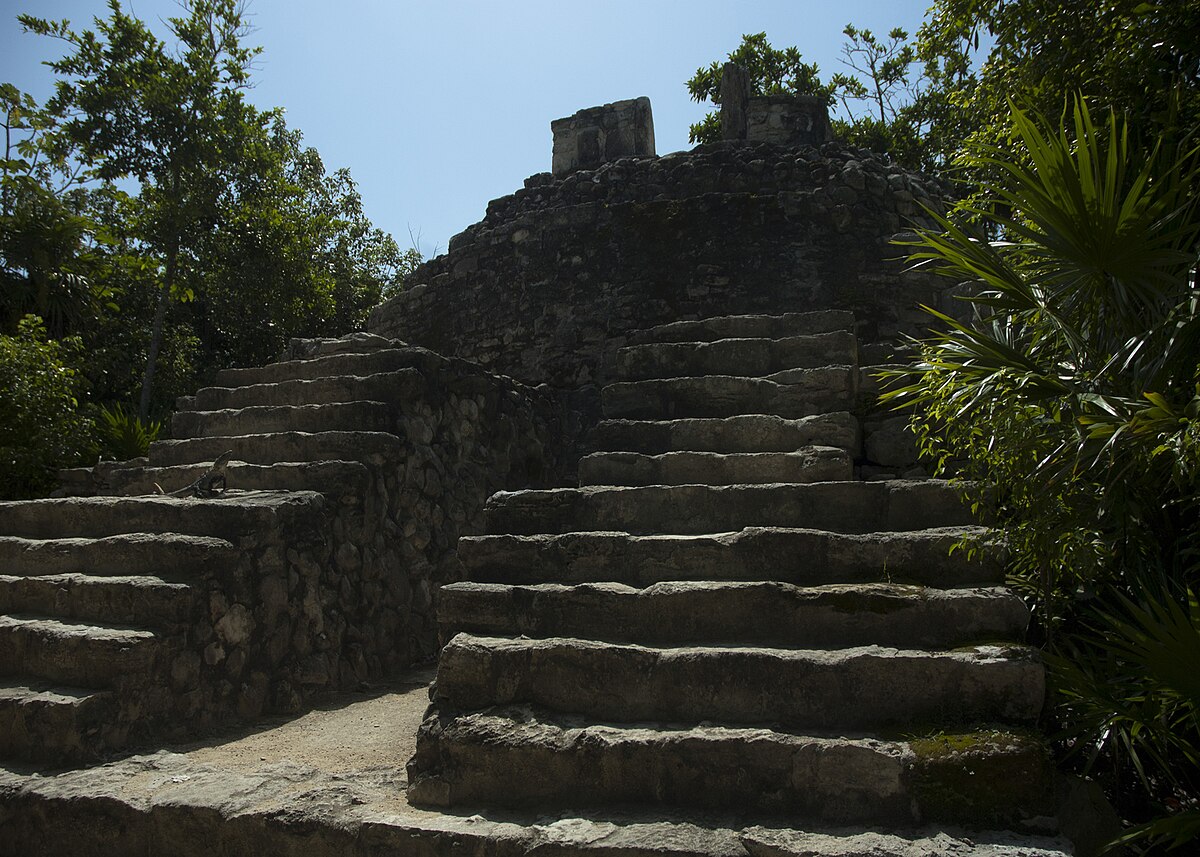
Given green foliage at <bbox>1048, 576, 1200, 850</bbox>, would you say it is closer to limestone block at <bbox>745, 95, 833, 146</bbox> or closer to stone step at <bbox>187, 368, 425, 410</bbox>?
stone step at <bbox>187, 368, 425, 410</bbox>

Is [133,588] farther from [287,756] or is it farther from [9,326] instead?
[9,326]

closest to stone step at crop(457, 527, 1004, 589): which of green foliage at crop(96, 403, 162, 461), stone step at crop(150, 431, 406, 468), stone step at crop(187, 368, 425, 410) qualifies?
stone step at crop(150, 431, 406, 468)

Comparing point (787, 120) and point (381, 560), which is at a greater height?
point (787, 120)

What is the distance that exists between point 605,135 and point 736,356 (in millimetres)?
5278

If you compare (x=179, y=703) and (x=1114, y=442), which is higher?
(x=1114, y=442)

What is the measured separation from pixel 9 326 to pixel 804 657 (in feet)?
32.4

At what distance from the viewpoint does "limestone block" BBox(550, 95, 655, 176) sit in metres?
9.61

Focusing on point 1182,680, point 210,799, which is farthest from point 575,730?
point 1182,680

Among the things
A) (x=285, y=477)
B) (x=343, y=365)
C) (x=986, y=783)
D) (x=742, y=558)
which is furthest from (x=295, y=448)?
(x=986, y=783)

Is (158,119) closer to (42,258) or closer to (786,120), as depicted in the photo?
(42,258)

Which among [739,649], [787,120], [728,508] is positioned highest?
[787,120]

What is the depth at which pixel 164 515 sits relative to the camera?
4.88 m

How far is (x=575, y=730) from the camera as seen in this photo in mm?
3273

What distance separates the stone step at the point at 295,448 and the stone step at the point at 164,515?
0.42 metres
